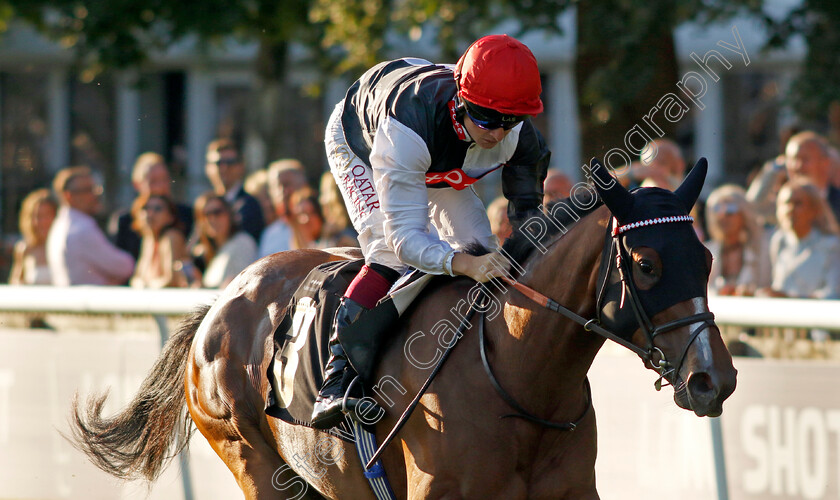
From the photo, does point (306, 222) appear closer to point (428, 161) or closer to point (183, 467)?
point (183, 467)

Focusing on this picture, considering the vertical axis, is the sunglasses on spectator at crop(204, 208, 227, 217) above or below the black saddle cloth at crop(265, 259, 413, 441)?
above

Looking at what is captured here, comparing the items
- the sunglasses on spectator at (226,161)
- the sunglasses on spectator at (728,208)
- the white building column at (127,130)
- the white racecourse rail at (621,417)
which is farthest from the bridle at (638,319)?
the white building column at (127,130)

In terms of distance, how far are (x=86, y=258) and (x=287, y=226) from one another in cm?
157

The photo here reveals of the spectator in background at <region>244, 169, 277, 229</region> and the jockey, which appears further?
the spectator in background at <region>244, 169, 277, 229</region>

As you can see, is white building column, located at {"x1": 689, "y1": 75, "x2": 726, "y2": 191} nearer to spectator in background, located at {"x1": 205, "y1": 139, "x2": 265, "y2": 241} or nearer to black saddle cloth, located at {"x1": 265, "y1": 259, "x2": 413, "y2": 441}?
spectator in background, located at {"x1": 205, "y1": 139, "x2": 265, "y2": 241}

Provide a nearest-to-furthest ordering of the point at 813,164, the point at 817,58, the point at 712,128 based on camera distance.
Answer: the point at 813,164, the point at 817,58, the point at 712,128

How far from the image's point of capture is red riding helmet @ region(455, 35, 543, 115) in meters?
3.15

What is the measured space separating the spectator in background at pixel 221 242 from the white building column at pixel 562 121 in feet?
41.0

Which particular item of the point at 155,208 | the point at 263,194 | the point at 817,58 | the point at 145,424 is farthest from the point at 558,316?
the point at 817,58

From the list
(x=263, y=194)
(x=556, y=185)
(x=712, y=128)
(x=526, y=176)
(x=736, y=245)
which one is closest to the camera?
(x=526, y=176)

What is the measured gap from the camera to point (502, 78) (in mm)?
3148

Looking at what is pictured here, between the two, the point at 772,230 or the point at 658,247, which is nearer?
the point at 658,247

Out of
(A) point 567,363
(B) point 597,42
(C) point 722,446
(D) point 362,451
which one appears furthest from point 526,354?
(B) point 597,42

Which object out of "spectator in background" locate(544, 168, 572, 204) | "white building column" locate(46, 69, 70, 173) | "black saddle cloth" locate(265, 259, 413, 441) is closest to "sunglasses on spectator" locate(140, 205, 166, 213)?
"spectator in background" locate(544, 168, 572, 204)
